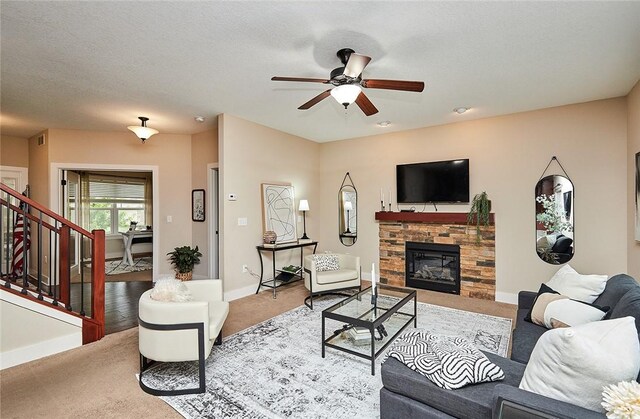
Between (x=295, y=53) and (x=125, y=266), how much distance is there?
6.65m

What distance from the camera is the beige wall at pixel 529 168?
3.75 metres

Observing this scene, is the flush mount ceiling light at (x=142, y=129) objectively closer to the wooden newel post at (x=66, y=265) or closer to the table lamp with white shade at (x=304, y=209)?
the wooden newel post at (x=66, y=265)

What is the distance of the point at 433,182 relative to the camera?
4961 mm

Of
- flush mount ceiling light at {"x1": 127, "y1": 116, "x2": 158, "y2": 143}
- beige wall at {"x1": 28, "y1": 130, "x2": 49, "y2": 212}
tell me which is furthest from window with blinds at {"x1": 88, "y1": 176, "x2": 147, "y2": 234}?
flush mount ceiling light at {"x1": 127, "y1": 116, "x2": 158, "y2": 143}

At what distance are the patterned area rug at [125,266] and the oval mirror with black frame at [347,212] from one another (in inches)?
173

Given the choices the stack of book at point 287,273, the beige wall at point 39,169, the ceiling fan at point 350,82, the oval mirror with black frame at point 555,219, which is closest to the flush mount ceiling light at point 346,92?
the ceiling fan at point 350,82

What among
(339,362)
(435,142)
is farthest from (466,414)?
(435,142)

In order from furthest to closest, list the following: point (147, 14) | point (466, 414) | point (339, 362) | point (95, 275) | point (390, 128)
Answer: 1. point (390, 128)
2. point (95, 275)
3. point (339, 362)
4. point (147, 14)
5. point (466, 414)

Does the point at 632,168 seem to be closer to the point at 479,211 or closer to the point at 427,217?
the point at 479,211

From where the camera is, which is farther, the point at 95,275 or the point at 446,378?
the point at 95,275

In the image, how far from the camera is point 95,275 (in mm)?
3105

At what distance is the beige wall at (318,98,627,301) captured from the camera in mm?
3748

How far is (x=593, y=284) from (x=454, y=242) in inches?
93.2

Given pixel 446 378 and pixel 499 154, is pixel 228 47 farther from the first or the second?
pixel 499 154
